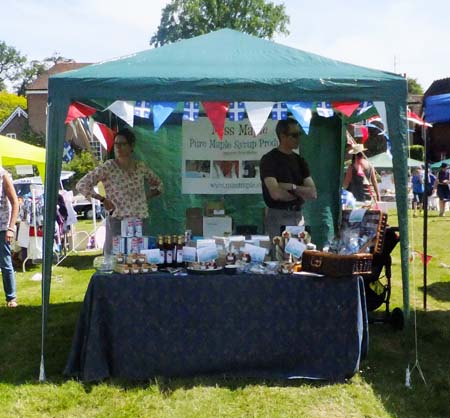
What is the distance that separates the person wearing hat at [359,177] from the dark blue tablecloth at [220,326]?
3.33 metres

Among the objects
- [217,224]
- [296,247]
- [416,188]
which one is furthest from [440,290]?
[416,188]

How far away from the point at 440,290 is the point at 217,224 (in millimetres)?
2699

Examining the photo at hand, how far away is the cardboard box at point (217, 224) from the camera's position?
6.70 meters

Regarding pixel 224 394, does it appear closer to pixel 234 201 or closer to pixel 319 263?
pixel 319 263

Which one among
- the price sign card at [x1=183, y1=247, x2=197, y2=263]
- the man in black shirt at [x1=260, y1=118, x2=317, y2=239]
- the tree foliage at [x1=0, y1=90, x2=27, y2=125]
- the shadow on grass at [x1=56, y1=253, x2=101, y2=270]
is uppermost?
the tree foliage at [x1=0, y1=90, x2=27, y2=125]

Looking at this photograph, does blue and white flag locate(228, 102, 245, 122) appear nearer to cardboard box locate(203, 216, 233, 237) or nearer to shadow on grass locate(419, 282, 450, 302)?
cardboard box locate(203, 216, 233, 237)

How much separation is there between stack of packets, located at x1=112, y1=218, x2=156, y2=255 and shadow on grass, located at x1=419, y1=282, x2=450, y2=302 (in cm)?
348

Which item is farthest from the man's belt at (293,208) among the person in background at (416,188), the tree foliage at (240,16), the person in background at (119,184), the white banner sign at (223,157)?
the tree foliage at (240,16)

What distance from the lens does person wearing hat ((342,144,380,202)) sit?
6.64 metres

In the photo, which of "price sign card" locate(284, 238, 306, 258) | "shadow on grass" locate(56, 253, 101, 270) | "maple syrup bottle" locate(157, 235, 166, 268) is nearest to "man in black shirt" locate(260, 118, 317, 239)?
"price sign card" locate(284, 238, 306, 258)

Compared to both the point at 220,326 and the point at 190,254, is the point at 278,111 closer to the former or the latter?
the point at 190,254

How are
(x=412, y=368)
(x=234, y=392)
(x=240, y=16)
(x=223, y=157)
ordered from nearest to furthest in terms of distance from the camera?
(x=234, y=392) < (x=412, y=368) < (x=223, y=157) < (x=240, y=16)

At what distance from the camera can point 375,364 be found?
12.6 ft

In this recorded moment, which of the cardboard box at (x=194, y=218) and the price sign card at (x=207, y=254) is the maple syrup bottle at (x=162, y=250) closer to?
the price sign card at (x=207, y=254)
